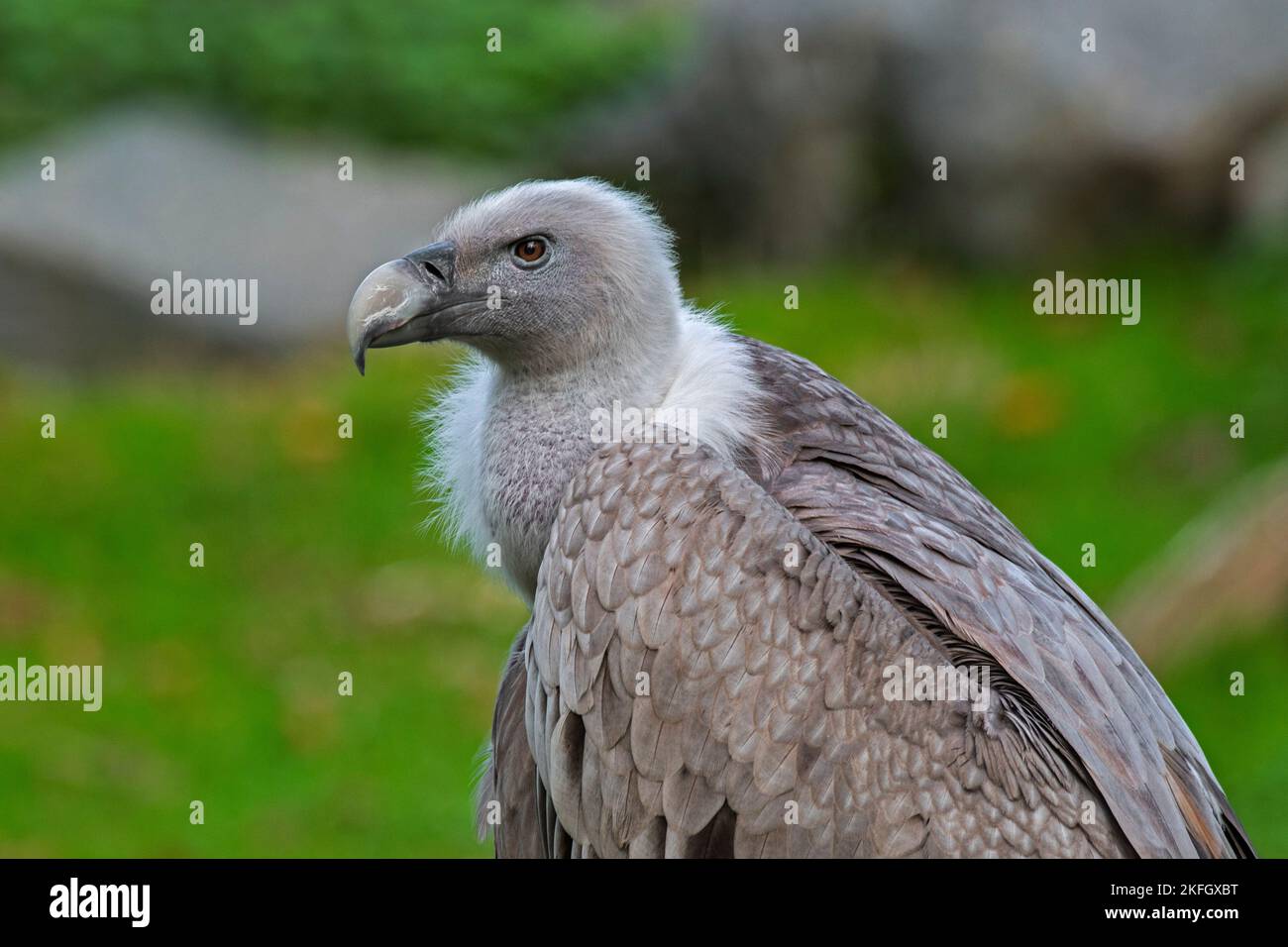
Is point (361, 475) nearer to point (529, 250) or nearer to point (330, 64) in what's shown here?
point (330, 64)

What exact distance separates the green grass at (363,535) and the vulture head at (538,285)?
4364 mm

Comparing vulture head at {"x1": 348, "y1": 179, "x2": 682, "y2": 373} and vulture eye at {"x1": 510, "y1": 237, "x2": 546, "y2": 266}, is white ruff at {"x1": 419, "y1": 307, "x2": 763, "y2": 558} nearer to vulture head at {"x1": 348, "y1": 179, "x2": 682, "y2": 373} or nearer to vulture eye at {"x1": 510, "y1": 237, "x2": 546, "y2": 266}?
vulture head at {"x1": 348, "y1": 179, "x2": 682, "y2": 373}

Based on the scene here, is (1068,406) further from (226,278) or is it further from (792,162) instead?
(226,278)

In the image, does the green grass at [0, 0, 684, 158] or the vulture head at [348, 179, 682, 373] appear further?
the green grass at [0, 0, 684, 158]

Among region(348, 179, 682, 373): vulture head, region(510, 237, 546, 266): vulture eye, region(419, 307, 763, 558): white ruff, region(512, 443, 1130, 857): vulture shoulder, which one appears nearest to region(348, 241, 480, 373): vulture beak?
region(348, 179, 682, 373): vulture head

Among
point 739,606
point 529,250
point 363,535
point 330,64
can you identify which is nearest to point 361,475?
point 363,535

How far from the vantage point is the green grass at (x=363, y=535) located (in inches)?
356

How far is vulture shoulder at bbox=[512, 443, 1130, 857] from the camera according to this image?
14.5 feet

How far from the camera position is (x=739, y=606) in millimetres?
4512

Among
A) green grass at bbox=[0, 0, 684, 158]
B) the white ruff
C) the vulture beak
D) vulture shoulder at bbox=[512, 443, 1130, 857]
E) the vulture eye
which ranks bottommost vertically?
vulture shoulder at bbox=[512, 443, 1130, 857]

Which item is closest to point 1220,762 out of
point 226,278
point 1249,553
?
point 1249,553

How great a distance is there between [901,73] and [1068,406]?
2.84m

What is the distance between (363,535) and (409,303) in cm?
635

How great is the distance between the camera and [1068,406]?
38.3ft
